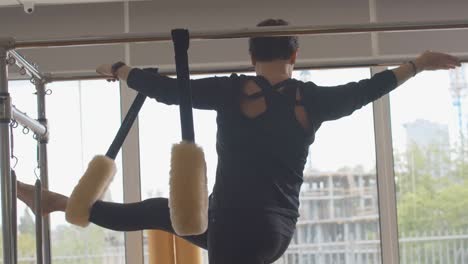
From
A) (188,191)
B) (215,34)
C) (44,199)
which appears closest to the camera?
(188,191)

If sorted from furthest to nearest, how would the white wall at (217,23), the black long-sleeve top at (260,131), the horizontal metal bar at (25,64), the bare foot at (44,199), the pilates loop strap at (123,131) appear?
the white wall at (217,23)
the bare foot at (44,199)
the horizontal metal bar at (25,64)
the pilates loop strap at (123,131)
the black long-sleeve top at (260,131)

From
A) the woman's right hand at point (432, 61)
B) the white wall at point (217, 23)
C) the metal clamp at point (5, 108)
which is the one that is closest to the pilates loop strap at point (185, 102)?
the metal clamp at point (5, 108)

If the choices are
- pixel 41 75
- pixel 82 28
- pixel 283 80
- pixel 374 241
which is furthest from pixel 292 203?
pixel 82 28

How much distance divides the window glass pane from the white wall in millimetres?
282

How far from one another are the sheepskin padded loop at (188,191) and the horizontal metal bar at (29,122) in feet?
2.36

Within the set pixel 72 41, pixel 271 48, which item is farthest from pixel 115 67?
pixel 271 48

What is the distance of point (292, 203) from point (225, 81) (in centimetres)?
44

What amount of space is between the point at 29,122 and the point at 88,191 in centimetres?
65

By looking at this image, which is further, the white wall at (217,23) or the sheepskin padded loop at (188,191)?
the white wall at (217,23)

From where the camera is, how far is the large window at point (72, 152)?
4754 millimetres

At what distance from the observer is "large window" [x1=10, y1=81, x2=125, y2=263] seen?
187 inches

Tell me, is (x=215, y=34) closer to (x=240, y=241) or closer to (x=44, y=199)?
(x=240, y=241)

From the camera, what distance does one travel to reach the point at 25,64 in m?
2.85

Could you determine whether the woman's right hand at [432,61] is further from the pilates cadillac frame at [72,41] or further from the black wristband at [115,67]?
the black wristband at [115,67]
